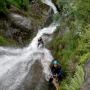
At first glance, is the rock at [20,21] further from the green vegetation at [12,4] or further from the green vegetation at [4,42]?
the green vegetation at [4,42]

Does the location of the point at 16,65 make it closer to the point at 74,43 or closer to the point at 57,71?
the point at 57,71

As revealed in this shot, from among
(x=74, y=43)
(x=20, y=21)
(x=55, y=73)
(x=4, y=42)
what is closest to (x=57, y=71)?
(x=55, y=73)

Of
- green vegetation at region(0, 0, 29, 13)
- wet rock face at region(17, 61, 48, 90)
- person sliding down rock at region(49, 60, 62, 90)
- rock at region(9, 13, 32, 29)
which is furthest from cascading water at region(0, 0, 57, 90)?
green vegetation at region(0, 0, 29, 13)

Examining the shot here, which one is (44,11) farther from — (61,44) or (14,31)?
(61,44)

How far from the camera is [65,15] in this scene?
696 inches

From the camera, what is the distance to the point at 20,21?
2320 cm

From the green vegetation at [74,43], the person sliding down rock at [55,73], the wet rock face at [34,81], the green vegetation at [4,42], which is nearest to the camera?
the green vegetation at [74,43]

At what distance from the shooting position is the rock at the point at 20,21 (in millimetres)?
22719

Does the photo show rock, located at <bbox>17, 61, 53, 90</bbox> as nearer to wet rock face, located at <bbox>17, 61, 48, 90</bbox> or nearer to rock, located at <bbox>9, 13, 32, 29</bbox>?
wet rock face, located at <bbox>17, 61, 48, 90</bbox>

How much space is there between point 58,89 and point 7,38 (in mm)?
9777

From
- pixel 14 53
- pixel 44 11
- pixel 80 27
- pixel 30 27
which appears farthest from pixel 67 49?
pixel 44 11

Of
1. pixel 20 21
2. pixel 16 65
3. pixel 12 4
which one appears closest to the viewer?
pixel 16 65

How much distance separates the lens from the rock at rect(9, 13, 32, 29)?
22.7 metres

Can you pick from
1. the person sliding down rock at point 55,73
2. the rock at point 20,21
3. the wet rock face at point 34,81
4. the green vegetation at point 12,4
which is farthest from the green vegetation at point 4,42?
the person sliding down rock at point 55,73
